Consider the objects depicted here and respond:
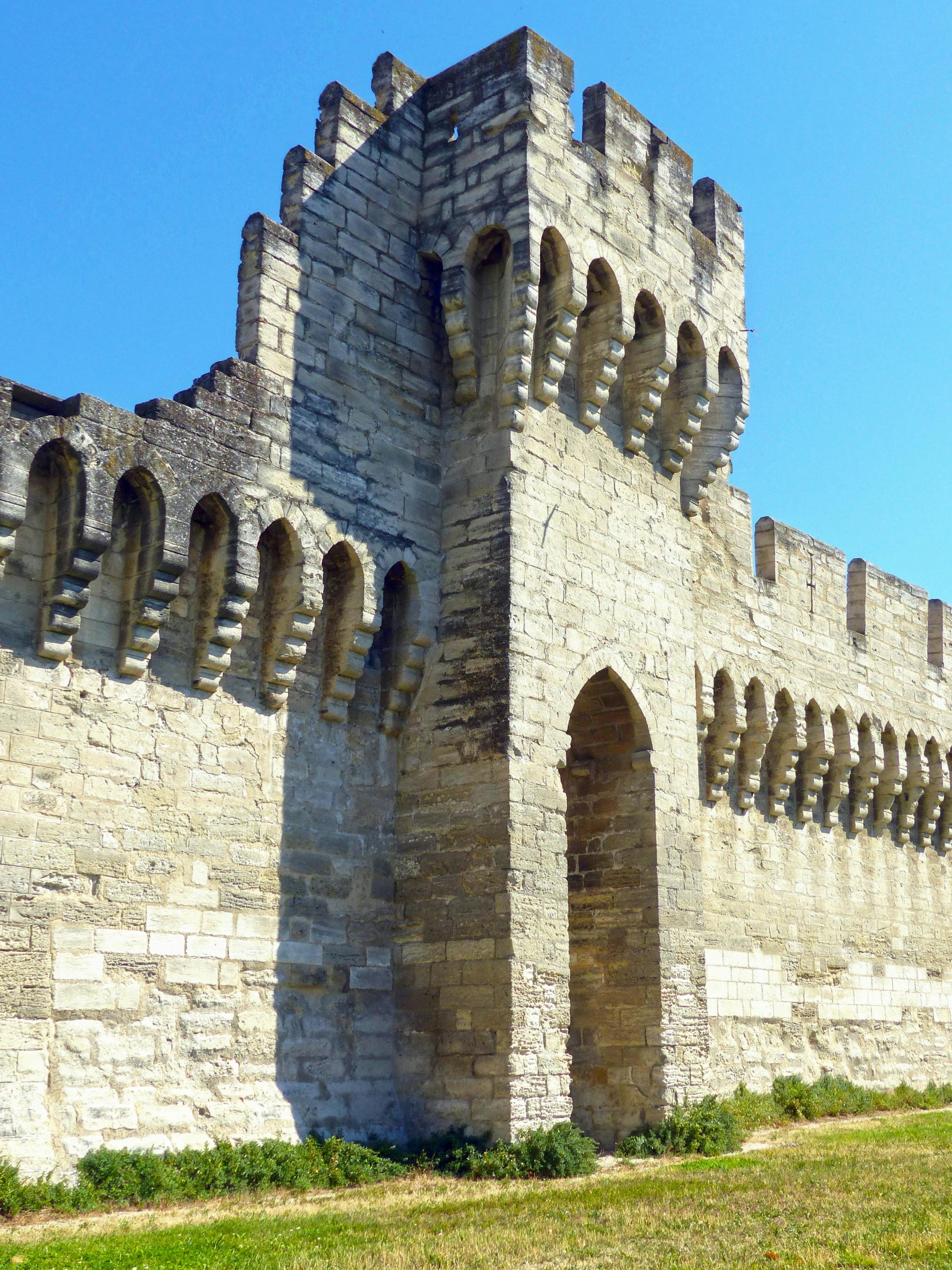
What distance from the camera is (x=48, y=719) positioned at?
329 inches

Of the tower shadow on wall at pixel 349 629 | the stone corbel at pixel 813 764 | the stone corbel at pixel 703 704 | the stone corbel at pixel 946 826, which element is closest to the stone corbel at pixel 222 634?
the tower shadow on wall at pixel 349 629

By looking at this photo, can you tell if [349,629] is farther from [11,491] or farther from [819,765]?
[819,765]

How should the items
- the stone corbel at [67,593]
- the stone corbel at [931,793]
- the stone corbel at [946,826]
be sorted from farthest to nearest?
the stone corbel at [946,826], the stone corbel at [931,793], the stone corbel at [67,593]

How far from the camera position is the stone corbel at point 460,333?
10.9 metres

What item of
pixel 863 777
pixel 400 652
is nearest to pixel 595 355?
pixel 400 652

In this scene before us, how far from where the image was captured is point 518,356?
35.2ft

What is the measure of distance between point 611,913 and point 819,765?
5305 millimetres

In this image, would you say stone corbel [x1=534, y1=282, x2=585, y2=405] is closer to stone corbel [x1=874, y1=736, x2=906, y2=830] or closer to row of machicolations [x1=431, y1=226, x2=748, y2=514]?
row of machicolations [x1=431, y1=226, x2=748, y2=514]

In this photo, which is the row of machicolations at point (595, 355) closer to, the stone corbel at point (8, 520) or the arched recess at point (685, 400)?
the arched recess at point (685, 400)

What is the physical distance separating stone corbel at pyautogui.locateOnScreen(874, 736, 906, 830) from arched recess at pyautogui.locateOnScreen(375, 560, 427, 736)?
844cm

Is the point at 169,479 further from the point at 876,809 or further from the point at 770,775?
the point at 876,809

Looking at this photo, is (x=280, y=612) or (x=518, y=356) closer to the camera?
(x=280, y=612)

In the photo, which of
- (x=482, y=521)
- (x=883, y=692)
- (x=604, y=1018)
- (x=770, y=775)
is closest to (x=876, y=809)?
(x=883, y=692)

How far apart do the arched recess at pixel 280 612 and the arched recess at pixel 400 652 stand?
33.8 inches
